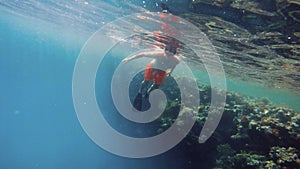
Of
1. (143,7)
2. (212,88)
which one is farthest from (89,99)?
(143,7)

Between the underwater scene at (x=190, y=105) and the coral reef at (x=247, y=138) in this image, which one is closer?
the underwater scene at (x=190, y=105)

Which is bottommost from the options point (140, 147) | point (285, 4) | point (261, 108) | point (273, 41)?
point (140, 147)

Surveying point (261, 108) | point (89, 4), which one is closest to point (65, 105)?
point (89, 4)

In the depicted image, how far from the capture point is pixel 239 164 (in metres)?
11.2

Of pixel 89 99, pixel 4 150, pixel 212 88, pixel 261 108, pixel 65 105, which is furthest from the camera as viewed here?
pixel 65 105

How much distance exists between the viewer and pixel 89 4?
17.2 metres

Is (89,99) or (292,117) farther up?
(292,117)

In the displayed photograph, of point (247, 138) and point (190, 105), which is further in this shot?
point (190, 105)

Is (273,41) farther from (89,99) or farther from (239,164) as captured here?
(89,99)

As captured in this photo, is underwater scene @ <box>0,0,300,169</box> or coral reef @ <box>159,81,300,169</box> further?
coral reef @ <box>159,81,300,169</box>

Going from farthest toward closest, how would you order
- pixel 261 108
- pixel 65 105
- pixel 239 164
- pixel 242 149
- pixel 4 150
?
pixel 65 105, pixel 4 150, pixel 261 108, pixel 242 149, pixel 239 164

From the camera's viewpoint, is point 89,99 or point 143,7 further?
point 89,99

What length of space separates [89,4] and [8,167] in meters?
18.5

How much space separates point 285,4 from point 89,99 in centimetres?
2837
